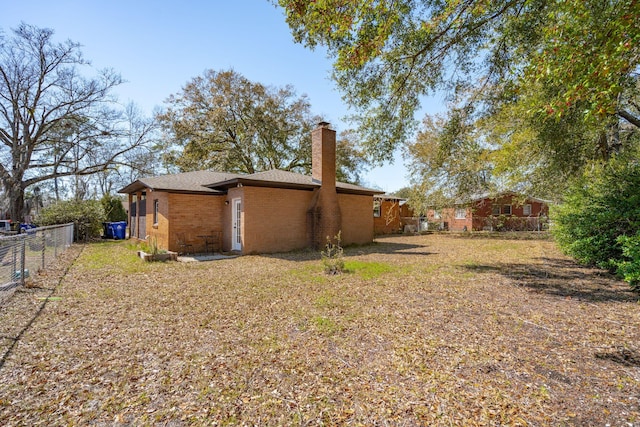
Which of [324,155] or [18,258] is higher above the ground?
[324,155]

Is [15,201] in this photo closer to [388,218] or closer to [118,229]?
[118,229]

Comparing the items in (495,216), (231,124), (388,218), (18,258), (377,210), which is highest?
(231,124)

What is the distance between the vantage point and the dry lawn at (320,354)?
8.75ft

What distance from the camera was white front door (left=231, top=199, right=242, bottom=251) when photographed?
12.3 m

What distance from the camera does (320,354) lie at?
371cm

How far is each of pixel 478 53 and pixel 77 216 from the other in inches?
838

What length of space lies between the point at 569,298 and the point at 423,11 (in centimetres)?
724

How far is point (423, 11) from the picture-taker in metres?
7.41

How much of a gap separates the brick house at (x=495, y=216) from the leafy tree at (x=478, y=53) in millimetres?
16306

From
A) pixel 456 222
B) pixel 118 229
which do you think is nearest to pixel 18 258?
pixel 118 229

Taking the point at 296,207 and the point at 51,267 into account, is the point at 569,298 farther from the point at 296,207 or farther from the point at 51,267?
the point at 51,267

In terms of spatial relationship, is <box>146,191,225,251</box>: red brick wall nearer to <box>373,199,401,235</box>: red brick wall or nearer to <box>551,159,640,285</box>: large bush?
<box>551,159,640,285</box>: large bush

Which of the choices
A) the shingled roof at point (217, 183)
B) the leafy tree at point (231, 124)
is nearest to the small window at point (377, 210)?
the leafy tree at point (231, 124)

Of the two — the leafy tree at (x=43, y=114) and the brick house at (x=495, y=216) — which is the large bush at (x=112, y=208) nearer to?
the leafy tree at (x=43, y=114)
